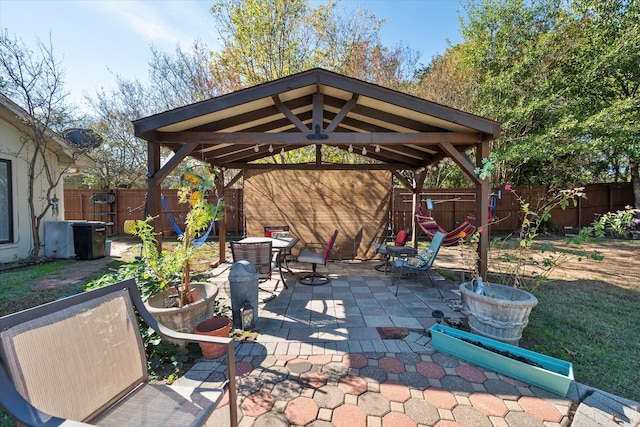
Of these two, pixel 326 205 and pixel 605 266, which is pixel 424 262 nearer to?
pixel 326 205

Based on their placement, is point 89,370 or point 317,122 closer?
point 89,370

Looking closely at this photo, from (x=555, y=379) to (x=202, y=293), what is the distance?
299 centimetres

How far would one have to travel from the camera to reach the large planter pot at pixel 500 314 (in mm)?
2570

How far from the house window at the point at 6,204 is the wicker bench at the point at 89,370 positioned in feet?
23.3

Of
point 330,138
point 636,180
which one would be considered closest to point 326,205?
point 330,138

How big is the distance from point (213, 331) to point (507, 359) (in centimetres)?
241

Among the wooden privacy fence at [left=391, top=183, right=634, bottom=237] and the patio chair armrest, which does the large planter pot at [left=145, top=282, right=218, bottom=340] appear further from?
the wooden privacy fence at [left=391, top=183, right=634, bottom=237]

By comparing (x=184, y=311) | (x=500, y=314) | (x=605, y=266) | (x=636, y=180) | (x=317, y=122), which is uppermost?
(x=317, y=122)

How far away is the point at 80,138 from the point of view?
695 cm

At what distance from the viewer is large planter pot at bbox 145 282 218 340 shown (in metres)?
2.43

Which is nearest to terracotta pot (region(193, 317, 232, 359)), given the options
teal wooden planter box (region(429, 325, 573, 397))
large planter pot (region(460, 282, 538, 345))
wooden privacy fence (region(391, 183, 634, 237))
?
teal wooden planter box (region(429, 325, 573, 397))

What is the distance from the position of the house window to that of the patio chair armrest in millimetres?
7472

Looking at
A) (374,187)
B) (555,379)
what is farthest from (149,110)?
(555,379)

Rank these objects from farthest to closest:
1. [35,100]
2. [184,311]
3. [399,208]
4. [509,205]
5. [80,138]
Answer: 1. [509,205]
2. [399,208]
3. [80,138]
4. [35,100]
5. [184,311]
